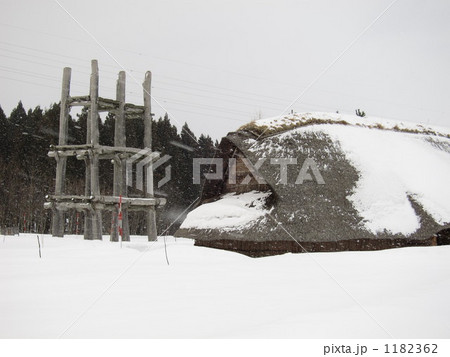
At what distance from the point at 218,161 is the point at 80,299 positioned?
603 centimetres

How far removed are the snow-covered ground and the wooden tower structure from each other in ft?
19.1

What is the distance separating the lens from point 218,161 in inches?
365

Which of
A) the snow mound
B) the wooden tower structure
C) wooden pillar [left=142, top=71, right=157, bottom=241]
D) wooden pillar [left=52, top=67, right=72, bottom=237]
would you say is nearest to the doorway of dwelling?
the snow mound

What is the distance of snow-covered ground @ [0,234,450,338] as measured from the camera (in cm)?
267

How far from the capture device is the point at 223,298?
360 cm

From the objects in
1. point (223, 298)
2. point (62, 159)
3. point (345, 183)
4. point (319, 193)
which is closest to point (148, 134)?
point (62, 159)

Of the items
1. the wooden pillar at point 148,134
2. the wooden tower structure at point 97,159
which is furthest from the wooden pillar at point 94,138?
the wooden pillar at point 148,134

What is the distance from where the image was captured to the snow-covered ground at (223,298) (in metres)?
2.67

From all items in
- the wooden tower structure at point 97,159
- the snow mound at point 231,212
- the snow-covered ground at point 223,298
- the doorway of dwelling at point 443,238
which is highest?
the wooden tower structure at point 97,159

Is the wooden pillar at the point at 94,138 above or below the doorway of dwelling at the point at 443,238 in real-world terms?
above

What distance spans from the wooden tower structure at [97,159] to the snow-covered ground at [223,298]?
584 centimetres

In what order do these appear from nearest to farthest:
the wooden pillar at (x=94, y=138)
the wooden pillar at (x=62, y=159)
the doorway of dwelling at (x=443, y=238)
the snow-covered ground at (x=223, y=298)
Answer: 1. the snow-covered ground at (x=223, y=298)
2. the doorway of dwelling at (x=443, y=238)
3. the wooden pillar at (x=94, y=138)
4. the wooden pillar at (x=62, y=159)

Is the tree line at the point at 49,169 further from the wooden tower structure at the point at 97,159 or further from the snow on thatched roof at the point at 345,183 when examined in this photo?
the snow on thatched roof at the point at 345,183

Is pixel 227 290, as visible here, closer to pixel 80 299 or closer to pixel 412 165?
pixel 80 299
